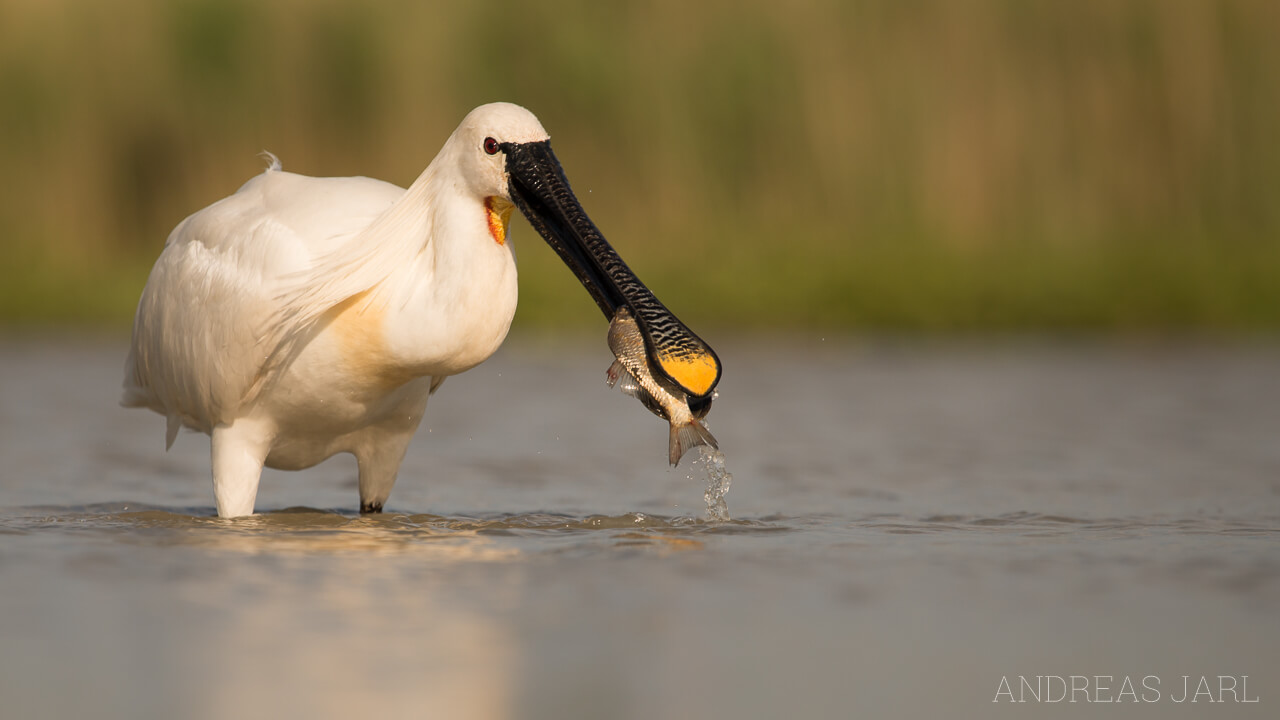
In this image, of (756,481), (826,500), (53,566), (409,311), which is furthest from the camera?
(756,481)

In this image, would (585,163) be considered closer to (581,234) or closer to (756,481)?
(756,481)

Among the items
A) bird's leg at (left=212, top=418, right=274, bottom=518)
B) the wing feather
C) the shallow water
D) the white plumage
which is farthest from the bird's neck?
bird's leg at (left=212, top=418, right=274, bottom=518)

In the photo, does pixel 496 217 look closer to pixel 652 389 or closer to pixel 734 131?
pixel 652 389

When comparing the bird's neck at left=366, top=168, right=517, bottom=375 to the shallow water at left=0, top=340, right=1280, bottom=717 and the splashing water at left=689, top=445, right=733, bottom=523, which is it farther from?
the splashing water at left=689, top=445, right=733, bottom=523

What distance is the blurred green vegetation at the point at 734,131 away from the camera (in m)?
13.1

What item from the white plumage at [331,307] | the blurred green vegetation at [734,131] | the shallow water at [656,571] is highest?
the blurred green vegetation at [734,131]

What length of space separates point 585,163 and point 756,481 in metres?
6.88

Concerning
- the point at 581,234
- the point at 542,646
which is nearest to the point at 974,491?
the point at 581,234

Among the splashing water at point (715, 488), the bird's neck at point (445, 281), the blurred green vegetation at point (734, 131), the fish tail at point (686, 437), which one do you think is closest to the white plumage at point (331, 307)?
the bird's neck at point (445, 281)

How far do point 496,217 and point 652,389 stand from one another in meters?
0.75

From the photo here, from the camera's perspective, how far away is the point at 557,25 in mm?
13477

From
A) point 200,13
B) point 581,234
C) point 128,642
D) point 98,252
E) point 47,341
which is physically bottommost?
point 128,642

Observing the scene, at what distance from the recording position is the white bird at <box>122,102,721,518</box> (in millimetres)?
5176

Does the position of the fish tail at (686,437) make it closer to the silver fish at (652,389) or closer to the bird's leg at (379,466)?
the silver fish at (652,389)
